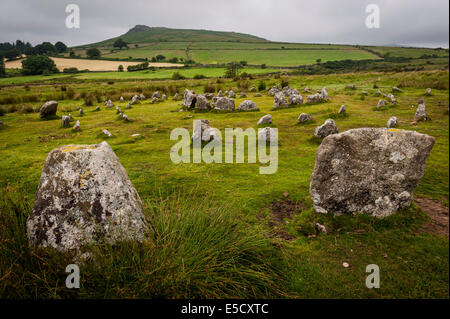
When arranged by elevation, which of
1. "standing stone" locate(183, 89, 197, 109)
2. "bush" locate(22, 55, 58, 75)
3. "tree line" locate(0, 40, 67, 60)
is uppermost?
"tree line" locate(0, 40, 67, 60)

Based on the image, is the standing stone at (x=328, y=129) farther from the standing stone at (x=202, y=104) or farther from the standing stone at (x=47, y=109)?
the standing stone at (x=47, y=109)

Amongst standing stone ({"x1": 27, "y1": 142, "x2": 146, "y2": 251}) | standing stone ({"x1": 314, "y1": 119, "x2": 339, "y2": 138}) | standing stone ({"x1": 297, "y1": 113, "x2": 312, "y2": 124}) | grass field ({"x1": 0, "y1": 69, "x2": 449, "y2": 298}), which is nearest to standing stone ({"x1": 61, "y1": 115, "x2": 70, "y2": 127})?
grass field ({"x1": 0, "y1": 69, "x2": 449, "y2": 298})

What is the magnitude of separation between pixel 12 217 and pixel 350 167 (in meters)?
6.31

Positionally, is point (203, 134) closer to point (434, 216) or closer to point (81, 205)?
point (81, 205)

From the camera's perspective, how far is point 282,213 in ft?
20.1

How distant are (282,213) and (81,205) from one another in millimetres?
4449

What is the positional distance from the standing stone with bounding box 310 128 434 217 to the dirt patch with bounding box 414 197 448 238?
0.60 metres

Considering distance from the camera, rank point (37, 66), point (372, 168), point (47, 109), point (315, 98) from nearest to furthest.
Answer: point (372, 168) < point (47, 109) < point (315, 98) < point (37, 66)

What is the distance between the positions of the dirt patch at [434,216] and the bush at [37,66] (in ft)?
290

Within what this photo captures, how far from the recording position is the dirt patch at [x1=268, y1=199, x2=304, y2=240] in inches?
210

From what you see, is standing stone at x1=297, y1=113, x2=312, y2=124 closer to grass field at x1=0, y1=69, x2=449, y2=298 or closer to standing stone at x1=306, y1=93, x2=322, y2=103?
grass field at x1=0, y1=69, x2=449, y2=298

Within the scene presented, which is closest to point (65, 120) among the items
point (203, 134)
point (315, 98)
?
point (203, 134)

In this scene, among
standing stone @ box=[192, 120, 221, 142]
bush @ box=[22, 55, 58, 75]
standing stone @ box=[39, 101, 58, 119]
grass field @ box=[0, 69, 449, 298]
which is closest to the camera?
grass field @ box=[0, 69, 449, 298]

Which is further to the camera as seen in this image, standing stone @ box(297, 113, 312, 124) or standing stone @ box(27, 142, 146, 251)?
standing stone @ box(297, 113, 312, 124)
